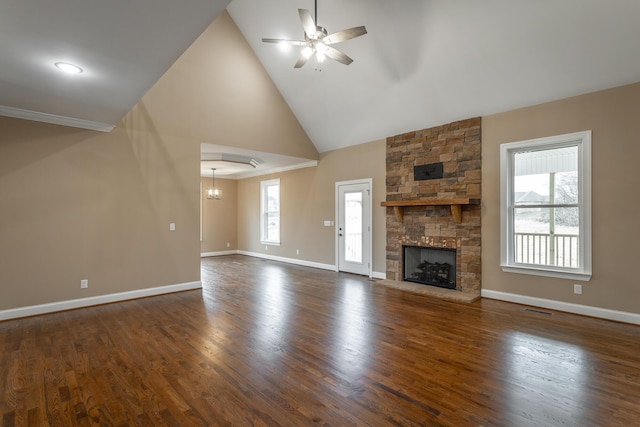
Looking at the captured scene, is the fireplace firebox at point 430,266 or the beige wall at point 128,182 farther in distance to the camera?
the fireplace firebox at point 430,266

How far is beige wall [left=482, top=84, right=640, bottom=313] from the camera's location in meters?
3.77

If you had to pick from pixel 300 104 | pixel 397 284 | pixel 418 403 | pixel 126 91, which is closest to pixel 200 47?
pixel 300 104

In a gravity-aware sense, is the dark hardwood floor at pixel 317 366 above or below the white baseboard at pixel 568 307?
below

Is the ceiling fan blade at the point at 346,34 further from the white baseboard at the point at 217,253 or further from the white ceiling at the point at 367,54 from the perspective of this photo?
the white baseboard at the point at 217,253

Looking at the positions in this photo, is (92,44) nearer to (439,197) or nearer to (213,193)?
(439,197)

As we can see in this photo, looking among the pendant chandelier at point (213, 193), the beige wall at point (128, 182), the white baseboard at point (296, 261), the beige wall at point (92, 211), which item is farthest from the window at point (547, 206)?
the pendant chandelier at point (213, 193)

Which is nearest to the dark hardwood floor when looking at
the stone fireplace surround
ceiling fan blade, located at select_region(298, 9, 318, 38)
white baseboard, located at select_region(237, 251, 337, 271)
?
the stone fireplace surround

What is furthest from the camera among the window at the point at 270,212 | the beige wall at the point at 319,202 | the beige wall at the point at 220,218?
the beige wall at the point at 220,218

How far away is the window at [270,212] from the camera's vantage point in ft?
29.2

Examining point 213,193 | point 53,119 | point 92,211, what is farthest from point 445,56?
point 213,193

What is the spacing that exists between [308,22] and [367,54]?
1674 mm

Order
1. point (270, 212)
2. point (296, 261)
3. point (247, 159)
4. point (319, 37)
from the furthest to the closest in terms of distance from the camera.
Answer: point (270, 212)
point (296, 261)
point (247, 159)
point (319, 37)

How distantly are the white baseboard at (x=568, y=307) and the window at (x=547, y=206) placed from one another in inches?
15.0

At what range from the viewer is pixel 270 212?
30.0ft
